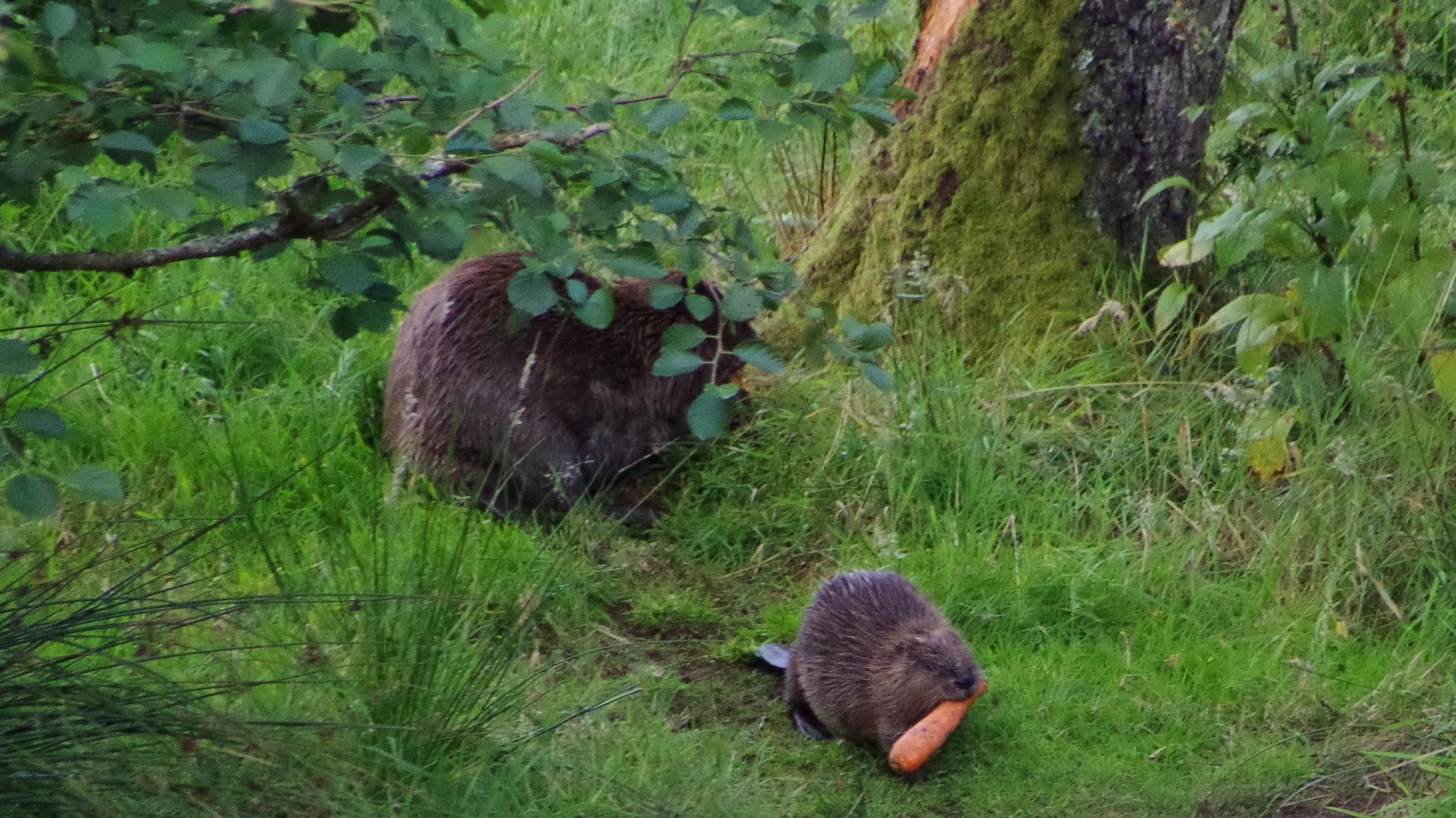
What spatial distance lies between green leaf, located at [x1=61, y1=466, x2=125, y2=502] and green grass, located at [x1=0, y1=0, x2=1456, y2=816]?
0.28 meters

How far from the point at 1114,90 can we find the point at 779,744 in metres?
2.37

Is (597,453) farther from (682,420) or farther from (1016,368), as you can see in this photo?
(1016,368)

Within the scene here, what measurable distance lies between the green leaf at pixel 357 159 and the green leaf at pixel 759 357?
690 mm

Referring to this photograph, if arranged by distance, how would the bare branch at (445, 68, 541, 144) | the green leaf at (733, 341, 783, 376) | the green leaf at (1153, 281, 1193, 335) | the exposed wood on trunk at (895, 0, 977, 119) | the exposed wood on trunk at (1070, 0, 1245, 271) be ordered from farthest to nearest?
the exposed wood on trunk at (895, 0, 977, 119)
the exposed wood on trunk at (1070, 0, 1245, 271)
the green leaf at (1153, 281, 1193, 335)
the green leaf at (733, 341, 783, 376)
the bare branch at (445, 68, 541, 144)

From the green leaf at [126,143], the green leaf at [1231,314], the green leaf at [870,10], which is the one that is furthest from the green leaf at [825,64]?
the green leaf at [1231,314]

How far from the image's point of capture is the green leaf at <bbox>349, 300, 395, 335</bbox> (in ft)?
7.73

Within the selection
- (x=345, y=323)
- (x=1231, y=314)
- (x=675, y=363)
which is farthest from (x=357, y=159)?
(x=1231, y=314)

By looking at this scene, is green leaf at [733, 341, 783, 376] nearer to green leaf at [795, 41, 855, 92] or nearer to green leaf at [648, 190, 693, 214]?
green leaf at [648, 190, 693, 214]

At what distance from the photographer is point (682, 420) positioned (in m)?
4.55

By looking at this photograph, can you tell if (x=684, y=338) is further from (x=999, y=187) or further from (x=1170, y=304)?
(x=999, y=187)

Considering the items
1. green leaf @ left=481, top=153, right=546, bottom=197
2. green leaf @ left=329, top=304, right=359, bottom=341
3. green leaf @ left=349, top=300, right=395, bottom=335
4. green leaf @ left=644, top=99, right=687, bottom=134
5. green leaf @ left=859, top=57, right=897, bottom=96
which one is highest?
green leaf @ left=859, top=57, right=897, bottom=96

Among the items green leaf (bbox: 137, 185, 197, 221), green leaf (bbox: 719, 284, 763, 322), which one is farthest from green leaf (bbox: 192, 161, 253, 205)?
green leaf (bbox: 719, 284, 763, 322)

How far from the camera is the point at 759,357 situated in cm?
247

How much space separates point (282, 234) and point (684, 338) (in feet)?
2.04
